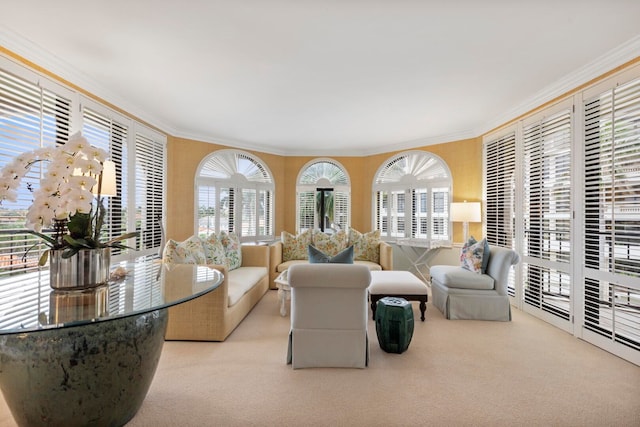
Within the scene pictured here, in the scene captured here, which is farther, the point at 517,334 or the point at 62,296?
the point at 517,334

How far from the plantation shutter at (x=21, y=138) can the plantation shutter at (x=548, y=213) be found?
4968mm

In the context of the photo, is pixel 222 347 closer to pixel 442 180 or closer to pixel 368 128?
pixel 368 128

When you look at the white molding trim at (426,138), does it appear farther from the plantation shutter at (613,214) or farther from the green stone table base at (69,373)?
the green stone table base at (69,373)

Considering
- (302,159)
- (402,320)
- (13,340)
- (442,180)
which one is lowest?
(402,320)

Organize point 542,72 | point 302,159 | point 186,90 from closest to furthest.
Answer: point 542,72 → point 186,90 → point 302,159

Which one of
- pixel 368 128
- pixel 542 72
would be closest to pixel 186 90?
pixel 368 128

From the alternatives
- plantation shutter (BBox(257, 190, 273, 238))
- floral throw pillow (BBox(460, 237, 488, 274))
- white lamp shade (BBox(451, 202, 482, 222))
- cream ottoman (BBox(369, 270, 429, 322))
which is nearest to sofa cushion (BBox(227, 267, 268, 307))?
cream ottoman (BBox(369, 270, 429, 322))

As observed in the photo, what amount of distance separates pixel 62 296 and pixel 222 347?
1.59 meters

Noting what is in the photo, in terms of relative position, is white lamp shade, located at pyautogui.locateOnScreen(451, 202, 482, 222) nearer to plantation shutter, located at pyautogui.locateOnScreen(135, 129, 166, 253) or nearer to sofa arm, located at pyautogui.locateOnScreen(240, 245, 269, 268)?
sofa arm, located at pyautogui.locateOnScreen(240, 245, 269, 268)

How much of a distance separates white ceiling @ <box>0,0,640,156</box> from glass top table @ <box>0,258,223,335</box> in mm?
1831

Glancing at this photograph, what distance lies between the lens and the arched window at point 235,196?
5.64m

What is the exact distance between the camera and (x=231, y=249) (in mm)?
4402

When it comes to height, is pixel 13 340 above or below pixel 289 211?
below

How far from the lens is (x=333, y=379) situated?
228cm
